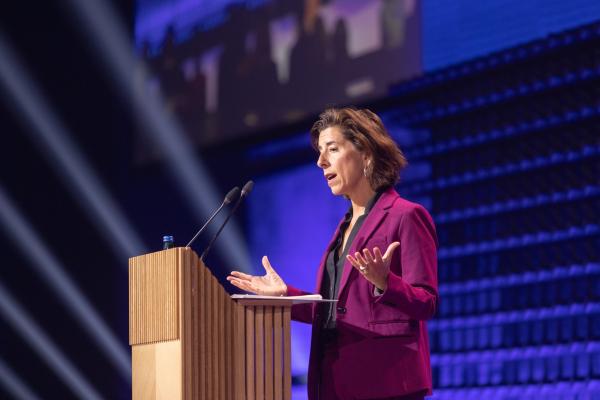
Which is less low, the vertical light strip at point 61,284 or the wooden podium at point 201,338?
the vertical light strip at point 61,284

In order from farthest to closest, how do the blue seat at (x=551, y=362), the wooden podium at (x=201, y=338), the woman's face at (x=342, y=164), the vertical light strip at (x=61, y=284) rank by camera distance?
1. the vertical light strip at (x=61, y=284)
2. the blue seat at (x=551, y=362)
3. the woman's face at (x=342, y=164)
4. the wooden podium at (x=201, y=338)

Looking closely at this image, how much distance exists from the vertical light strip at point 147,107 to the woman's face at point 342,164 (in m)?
3.19

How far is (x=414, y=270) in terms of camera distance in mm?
2168

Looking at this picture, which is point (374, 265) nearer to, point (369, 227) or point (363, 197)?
point (369, 227)

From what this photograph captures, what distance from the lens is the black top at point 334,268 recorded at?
2277mm

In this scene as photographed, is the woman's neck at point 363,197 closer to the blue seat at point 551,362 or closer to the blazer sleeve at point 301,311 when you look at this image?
the blazer sleeve at point 301,311

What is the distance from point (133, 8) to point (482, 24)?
2.76 m

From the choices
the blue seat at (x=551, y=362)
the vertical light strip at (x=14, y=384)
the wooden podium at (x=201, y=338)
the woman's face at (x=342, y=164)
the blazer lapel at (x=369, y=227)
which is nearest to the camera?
the wooden podium at (x=201, y=338)

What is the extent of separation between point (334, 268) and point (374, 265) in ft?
1.16

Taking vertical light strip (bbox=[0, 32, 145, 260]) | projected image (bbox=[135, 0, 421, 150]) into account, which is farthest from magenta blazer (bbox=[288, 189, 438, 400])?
vertical light strip (bbox=[0, 32, 145, 260])

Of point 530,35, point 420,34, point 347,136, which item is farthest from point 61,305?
point 347,136

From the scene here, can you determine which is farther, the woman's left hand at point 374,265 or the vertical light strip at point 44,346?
the vertical light strip at point 44,346

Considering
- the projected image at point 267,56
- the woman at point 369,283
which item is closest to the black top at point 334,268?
the woman at point 369,283

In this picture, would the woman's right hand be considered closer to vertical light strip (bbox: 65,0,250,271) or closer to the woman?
the woman
